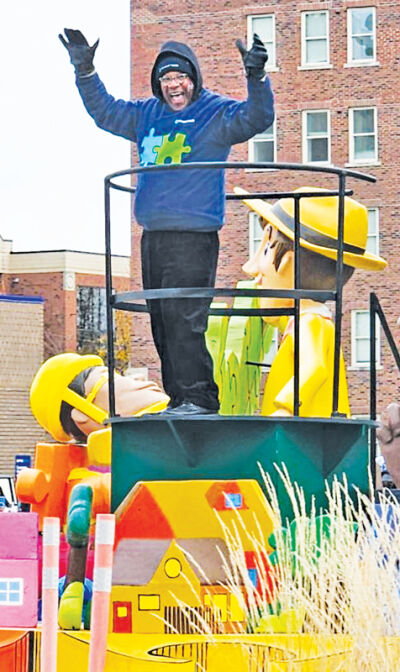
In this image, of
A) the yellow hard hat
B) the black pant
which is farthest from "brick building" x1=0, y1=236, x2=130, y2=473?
the black pant

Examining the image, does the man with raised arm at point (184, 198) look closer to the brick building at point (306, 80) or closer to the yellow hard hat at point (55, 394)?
the yellow hard hat at point (55, 394)

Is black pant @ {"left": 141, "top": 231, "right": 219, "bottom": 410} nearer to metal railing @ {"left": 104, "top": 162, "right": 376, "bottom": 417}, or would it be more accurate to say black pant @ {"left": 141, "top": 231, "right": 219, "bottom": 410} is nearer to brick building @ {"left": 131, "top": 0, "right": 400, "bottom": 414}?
metal railing @ {"left": 104, "top": 162, "right": 376, "bottom": 417}

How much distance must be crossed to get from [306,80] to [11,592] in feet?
150

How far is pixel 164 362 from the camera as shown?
7359 mm

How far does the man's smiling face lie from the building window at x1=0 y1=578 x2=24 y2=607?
7.20 feet

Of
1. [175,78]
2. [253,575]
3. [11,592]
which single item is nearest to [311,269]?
[175,78]

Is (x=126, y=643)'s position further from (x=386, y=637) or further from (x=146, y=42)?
(x=146, y=42)

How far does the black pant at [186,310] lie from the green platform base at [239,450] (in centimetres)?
47

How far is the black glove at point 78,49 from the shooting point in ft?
24.4

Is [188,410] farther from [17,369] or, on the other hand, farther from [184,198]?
[17,369]

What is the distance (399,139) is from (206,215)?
4381cm

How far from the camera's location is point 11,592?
6.36m

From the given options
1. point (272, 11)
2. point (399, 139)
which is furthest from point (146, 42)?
point (399, 139)

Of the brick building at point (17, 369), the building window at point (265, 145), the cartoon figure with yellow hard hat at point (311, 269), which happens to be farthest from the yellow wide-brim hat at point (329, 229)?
the brick building at point (17, 369)
